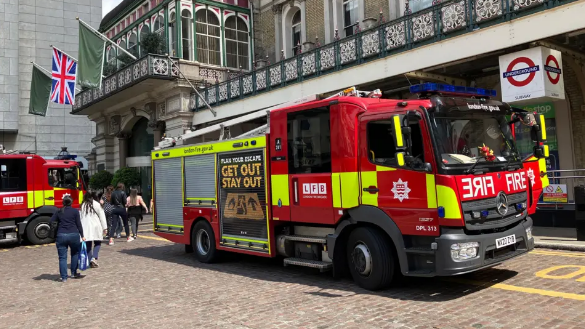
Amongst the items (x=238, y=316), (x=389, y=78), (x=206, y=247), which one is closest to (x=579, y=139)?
(x=389, y=78)

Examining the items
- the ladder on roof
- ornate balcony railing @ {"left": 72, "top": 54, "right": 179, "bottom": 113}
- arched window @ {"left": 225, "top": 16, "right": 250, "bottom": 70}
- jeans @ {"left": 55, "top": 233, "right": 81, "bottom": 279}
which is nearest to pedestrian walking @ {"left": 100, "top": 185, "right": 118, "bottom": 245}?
the ladder on roof

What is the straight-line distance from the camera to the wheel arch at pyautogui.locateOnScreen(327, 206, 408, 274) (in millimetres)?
6266

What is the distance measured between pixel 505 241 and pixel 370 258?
70.6 inches

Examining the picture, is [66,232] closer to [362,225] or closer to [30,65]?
[362,225]

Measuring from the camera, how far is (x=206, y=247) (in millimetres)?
10031

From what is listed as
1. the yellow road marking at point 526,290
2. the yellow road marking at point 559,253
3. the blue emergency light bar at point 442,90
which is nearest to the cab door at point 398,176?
the blue emergency light bar at point 442,90

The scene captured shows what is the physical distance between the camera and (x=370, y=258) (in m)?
6.63

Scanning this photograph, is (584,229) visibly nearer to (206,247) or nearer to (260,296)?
(260,296)

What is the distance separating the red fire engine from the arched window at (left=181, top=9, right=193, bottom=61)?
9.25 metres

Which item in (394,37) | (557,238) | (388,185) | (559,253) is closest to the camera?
(388,185)

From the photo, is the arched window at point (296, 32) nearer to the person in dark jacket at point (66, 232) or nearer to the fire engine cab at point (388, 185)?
the fire engine cab at point (388, 185)

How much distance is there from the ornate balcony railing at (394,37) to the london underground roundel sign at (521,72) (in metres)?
1.04

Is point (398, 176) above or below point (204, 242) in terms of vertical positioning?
above

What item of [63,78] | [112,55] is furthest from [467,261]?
[112,55]
